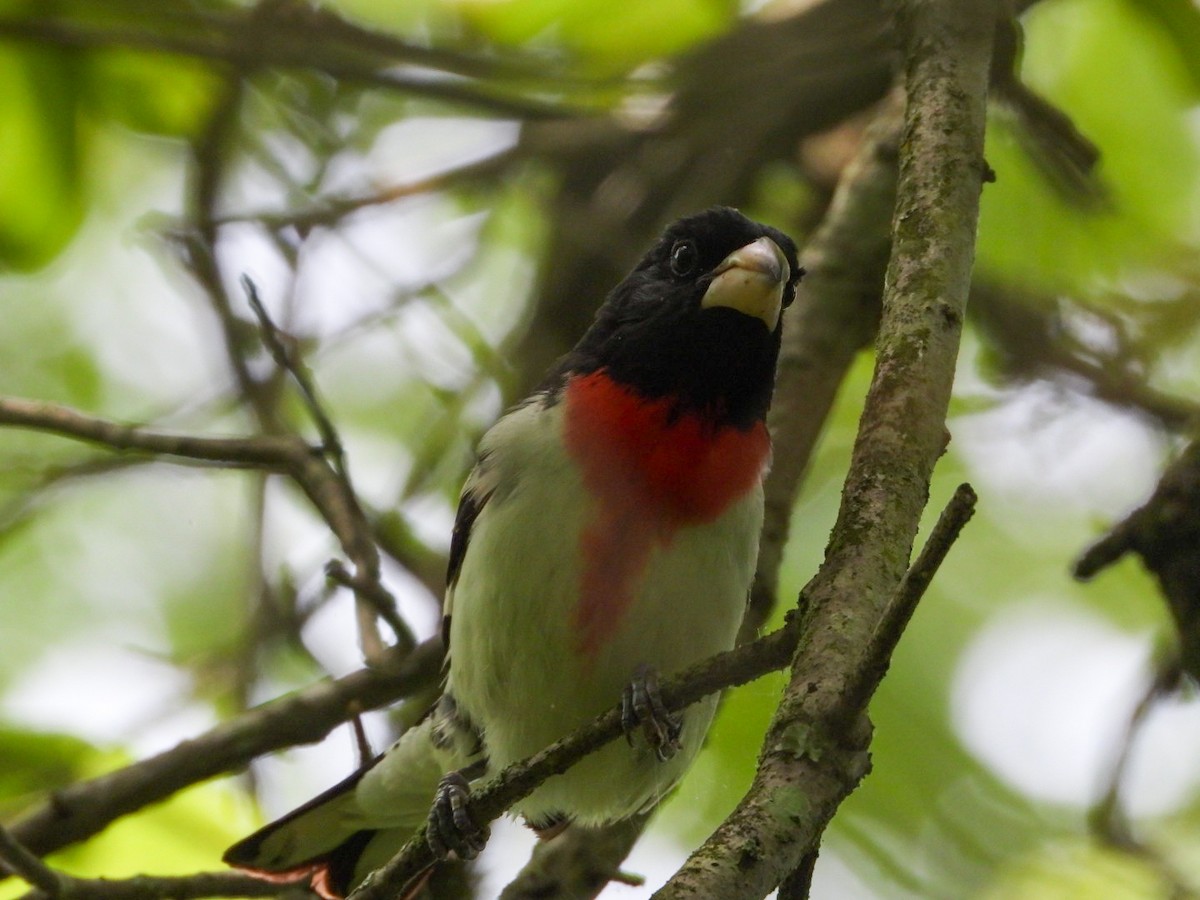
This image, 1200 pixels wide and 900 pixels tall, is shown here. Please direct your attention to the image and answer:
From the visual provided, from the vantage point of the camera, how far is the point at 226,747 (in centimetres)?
407

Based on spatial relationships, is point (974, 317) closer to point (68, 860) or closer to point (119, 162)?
point (68, 860)

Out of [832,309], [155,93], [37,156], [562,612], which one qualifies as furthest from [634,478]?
[155,93]

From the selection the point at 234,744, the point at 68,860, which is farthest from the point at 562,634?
the point at 68,860

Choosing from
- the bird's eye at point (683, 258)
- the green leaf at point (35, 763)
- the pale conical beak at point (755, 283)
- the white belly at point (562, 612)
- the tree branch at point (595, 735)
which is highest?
the green leaf at point (35, 763)

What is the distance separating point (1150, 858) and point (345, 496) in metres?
2.88

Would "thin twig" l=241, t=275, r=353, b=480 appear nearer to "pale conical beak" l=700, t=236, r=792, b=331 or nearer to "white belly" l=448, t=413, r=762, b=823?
"white belly" l=448, t=413, r=762, b=823

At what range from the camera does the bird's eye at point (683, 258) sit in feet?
13.0

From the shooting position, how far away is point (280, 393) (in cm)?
552

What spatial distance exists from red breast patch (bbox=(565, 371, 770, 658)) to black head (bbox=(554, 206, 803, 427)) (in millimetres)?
78

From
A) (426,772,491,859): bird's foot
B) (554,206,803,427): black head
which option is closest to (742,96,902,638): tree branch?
(554,206,803,427): black head

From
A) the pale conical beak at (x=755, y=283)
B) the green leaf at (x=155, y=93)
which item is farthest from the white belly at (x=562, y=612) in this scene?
the green leaf at (x=155, y=93)

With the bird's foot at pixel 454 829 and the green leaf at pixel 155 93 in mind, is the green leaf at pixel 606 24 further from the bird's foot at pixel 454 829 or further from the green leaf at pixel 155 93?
the bird's foot at pixel 454 829

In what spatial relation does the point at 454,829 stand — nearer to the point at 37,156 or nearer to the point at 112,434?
the point at 112,434

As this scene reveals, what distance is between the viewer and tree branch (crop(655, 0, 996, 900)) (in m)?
2.13
